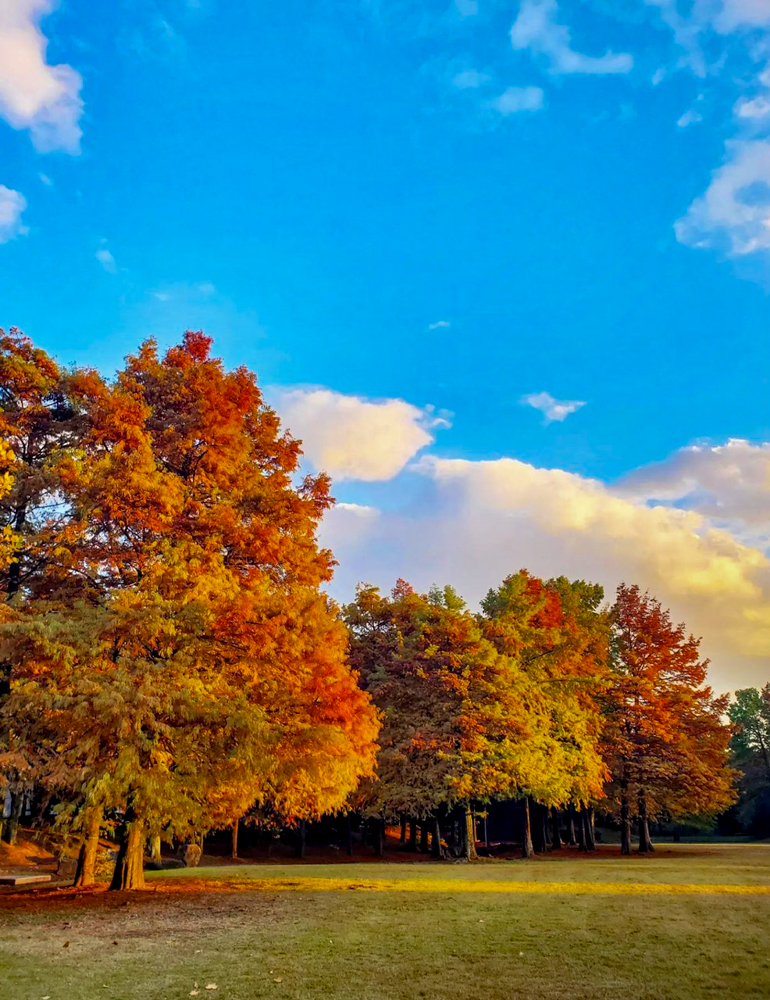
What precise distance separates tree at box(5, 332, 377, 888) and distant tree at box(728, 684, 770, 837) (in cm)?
4955

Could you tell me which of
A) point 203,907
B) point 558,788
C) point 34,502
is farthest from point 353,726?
point 558,788

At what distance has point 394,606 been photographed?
3434 centimetres

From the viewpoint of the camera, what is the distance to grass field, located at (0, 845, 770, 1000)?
23.2 ft

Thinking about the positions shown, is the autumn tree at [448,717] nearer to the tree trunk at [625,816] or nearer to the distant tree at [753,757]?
the tree trunk at [625,816]

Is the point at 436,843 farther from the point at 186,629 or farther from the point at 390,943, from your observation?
the point at 390,943

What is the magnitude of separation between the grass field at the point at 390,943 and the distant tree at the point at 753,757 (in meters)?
47.7

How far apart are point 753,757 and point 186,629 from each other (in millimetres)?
76691

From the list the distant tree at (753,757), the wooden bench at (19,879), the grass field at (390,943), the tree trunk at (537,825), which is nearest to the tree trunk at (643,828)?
the tree trunk at (537,825)

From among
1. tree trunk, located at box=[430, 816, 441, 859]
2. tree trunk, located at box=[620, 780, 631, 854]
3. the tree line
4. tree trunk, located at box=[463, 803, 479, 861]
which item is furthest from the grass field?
tree trunk, located at box=[620, 780, 631, 854]

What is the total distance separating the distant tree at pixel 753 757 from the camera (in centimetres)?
6450

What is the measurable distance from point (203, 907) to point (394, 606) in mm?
21667

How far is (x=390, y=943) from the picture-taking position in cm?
946

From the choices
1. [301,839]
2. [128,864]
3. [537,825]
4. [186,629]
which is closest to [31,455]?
[186,629]

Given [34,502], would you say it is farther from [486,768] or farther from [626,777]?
[626,777]
